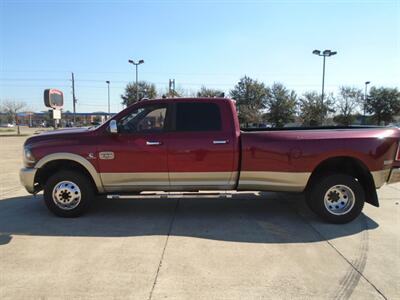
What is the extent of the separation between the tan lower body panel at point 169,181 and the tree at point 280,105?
61.9 metres

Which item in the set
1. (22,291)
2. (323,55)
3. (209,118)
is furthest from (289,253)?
(323,55)

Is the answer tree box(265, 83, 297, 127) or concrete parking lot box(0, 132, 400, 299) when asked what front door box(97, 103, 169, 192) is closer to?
concrete parking lot box(0, 132, 400, 299)

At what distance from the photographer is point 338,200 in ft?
19.0

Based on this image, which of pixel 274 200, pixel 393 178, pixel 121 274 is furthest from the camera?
pixel 274 200

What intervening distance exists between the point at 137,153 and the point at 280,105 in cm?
6608

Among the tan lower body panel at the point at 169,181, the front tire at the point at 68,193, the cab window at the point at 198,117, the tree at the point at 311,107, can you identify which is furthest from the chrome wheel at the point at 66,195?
the tree at the point at 311,107

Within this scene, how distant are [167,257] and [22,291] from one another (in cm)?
160

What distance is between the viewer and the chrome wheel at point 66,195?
5.93m

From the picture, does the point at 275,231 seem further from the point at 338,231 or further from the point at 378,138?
the point at 378,138

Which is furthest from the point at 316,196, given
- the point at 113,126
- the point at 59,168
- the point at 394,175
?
the point at 59,168

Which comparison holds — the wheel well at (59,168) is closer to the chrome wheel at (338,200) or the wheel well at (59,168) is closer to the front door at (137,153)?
the front door at (137,153)

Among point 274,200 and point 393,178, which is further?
point 274,200

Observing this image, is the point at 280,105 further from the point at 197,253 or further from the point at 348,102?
the point at 197,253

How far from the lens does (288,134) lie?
18.8 ft
